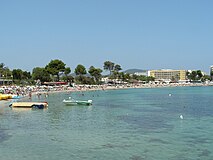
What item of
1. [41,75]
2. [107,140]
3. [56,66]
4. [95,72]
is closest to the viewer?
[107,140]

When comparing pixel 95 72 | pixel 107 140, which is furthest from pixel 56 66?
pixel 107 140

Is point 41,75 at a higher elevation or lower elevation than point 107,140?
higher

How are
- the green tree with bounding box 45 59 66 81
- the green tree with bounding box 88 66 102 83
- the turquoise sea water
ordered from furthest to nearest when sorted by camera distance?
1. the green tree with bounding box 88 66 102 83
2. the green tree with bounding box 45 59 66 81
3. the turquoise sea water

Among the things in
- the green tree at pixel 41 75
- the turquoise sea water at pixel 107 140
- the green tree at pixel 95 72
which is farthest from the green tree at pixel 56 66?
the turquoise sea water at pixel 107 140

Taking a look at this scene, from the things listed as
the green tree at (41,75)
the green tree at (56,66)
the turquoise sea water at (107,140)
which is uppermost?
the green tree at (56,66)

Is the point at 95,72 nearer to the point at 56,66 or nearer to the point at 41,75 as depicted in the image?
the point at 56,66

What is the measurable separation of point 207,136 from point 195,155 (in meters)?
5.97

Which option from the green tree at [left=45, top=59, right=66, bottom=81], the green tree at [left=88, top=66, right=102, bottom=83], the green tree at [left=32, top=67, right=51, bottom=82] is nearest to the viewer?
the green tree at [left=32, top=67, right=51, bottom=82]

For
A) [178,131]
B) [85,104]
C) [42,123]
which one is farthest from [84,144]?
[85,104]

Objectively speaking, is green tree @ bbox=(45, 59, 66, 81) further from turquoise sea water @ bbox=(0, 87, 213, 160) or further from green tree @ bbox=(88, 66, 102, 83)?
turquoise sea water @ bbox=(0, 87, 213, 160)

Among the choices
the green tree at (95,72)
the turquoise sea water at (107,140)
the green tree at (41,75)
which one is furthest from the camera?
the green tree at (95,72)

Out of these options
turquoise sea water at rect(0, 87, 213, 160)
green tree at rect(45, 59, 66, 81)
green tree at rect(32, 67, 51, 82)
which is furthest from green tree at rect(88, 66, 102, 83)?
turquoise sea water at rect(0, 87, 213, 160)

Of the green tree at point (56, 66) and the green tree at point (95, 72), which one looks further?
the green tree at point (95, 72)

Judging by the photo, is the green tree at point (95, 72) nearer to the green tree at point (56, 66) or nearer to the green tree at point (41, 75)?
the green tree at point (56, 66)
